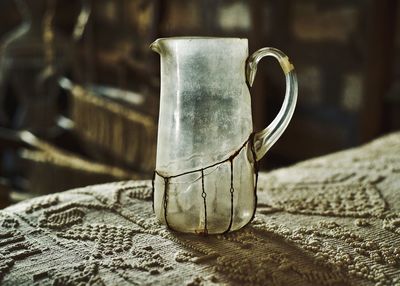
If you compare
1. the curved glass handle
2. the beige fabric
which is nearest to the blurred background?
the beige fabric

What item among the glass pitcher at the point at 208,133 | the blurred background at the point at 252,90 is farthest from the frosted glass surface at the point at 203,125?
the blurred background at the point at 252,90

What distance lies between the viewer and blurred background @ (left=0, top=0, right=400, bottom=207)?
1684mm

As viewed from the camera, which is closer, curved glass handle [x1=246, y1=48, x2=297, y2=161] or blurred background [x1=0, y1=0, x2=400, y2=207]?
curved glass handle [x1=246, y1=48, x2=297, y2=161]

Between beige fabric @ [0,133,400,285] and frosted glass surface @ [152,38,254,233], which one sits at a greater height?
frosted glass surface @ [152,38,254,233]

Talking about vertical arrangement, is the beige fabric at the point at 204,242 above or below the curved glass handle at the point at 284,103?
below

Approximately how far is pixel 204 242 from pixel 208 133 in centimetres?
11

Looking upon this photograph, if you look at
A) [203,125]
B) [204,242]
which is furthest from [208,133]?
[204,242]

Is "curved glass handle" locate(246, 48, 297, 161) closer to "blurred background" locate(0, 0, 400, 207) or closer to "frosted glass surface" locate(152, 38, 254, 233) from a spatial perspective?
"frosted glass surface" locate(152, 38, 254, 233)

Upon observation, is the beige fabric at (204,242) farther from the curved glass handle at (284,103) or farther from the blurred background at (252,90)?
the blurred background at (252,90)

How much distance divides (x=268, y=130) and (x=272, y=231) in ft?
0.37

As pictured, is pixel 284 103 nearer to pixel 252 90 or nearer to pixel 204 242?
pixel 204 242

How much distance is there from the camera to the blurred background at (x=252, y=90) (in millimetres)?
1684

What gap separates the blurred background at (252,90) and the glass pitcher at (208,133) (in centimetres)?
92

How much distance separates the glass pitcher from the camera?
541 millimetres
